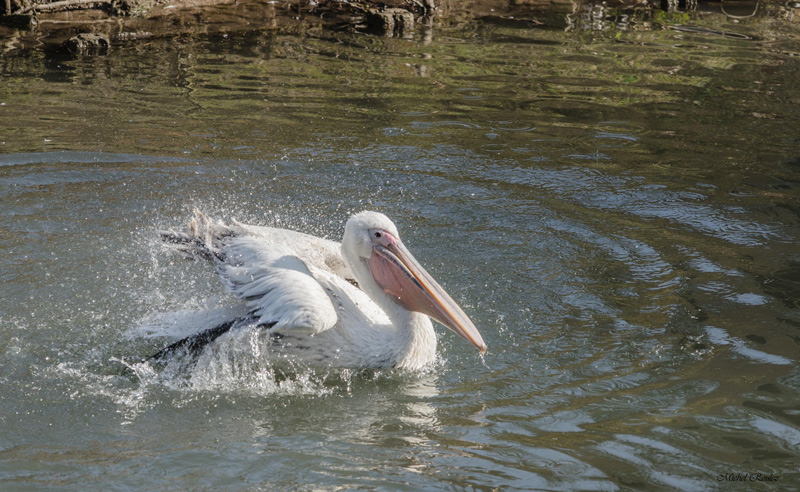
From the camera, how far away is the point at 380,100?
901cm

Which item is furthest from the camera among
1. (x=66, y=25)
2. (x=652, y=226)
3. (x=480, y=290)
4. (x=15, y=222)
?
(x=66, y=25)

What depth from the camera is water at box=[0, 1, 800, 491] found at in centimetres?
341

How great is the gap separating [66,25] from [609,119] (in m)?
7.28

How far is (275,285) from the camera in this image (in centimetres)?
413

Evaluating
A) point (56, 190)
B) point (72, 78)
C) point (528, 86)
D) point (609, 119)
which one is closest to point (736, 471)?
point (56, 190)

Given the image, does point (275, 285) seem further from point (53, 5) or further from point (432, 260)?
point (53, 5)

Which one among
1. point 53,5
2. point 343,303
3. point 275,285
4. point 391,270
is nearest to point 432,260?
point 391,270

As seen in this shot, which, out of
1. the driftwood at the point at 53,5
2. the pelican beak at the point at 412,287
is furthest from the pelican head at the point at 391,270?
the driftwood at the point at 53,5

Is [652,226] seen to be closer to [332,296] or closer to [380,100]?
[332,296]

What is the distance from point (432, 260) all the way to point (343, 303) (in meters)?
1.25

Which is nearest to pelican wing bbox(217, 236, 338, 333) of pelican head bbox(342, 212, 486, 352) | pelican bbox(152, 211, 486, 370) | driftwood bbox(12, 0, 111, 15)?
pelican bbox(152, 211, 486, 370)

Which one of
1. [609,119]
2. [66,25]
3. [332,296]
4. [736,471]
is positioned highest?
[66,25]

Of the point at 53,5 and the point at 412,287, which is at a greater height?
the point at 53,5

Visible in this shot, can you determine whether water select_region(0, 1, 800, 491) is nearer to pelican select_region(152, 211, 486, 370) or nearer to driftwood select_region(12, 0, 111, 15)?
pelican select_region(152, 211, 486, 370)
